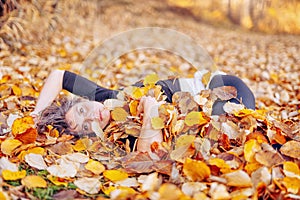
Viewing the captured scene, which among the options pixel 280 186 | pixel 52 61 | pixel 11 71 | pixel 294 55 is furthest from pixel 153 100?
pixel 294 55

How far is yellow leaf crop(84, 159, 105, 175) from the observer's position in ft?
5.13

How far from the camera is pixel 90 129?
1.82 metres

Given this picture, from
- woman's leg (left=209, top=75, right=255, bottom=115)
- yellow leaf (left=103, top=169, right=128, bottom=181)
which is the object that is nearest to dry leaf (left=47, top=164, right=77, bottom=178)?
yellow leaf (left=103, top=169, right=128, bottom=181)

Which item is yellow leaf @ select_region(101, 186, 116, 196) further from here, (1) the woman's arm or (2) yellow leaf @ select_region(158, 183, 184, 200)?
(1) the woman's arm

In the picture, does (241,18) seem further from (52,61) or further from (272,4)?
(52,61)

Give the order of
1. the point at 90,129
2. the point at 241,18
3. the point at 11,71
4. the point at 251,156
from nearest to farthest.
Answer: the point at 251,156 → the point at 90,129 → the point at 11,71 → the point at 241,18

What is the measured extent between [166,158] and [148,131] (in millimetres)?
152

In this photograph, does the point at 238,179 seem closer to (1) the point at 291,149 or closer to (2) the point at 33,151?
(1) the point at 291,149

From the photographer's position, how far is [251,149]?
1.49 metres

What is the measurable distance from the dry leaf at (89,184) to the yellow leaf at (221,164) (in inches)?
15.7

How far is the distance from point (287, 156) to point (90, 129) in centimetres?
81

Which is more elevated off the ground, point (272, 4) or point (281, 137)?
point (272, 4)

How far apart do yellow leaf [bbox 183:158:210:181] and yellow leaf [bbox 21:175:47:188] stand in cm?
48

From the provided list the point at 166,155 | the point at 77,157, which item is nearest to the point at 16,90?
the point at 77,157
